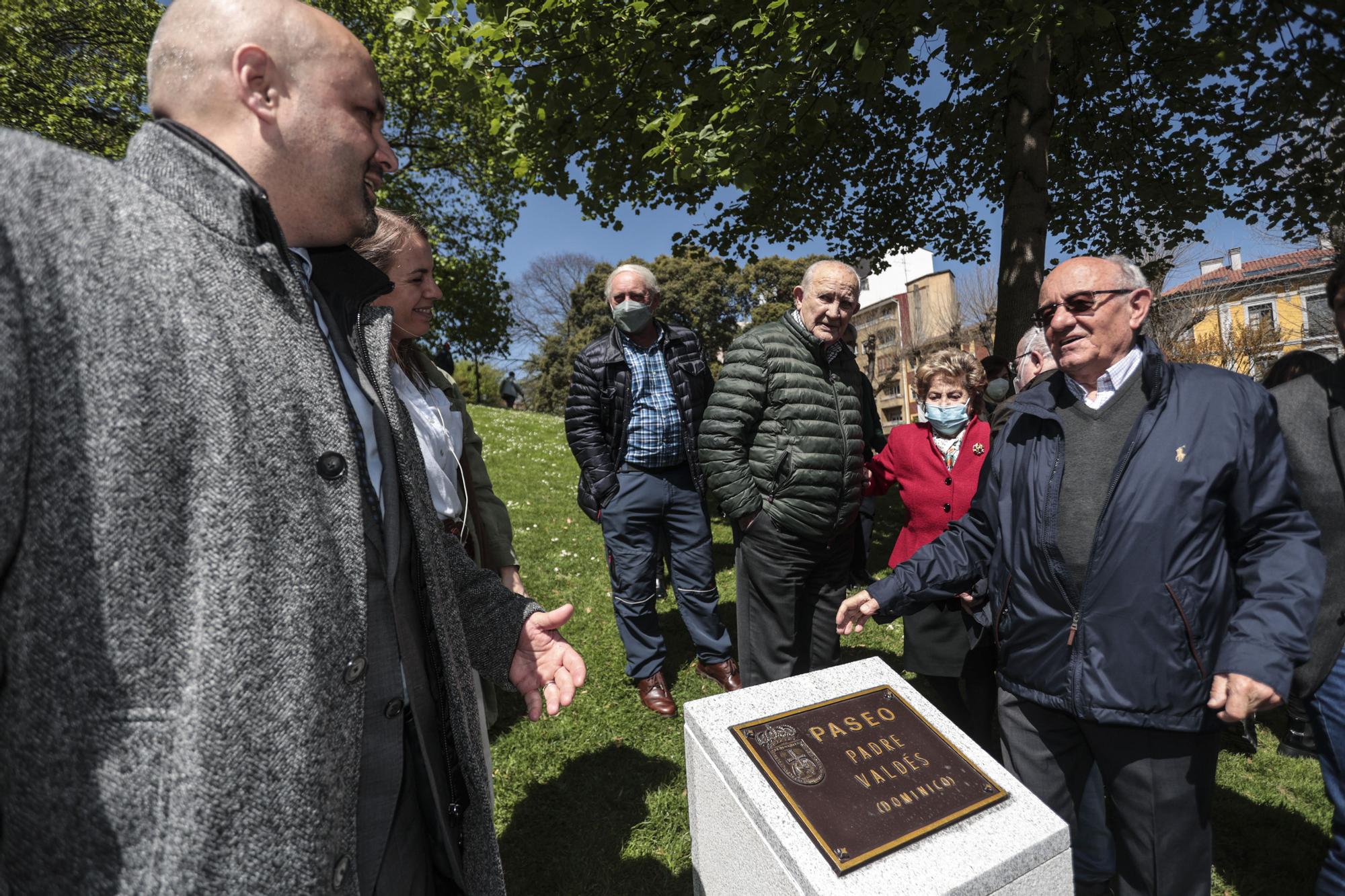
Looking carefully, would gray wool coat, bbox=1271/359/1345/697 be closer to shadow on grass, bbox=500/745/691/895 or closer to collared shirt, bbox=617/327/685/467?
shadow on grass, bbox=500/745/691/895

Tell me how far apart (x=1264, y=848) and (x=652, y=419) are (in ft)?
13.5

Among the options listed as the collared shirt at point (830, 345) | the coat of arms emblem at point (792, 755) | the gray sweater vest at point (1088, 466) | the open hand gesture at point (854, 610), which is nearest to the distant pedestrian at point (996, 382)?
the collared shirt at point (830, 345)

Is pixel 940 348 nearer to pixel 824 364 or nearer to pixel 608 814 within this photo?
pixel 824 364

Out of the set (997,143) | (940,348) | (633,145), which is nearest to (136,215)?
(940,348)

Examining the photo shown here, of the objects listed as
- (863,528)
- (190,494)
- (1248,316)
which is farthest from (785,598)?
(1248,316)

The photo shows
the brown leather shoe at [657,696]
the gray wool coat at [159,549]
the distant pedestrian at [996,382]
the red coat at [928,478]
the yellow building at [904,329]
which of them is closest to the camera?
the gray wool coat at [159,549]

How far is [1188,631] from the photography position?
2.09 metres

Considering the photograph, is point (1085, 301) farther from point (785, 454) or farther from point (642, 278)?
point (642, 278)

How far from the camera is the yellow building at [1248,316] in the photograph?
22.8 metres

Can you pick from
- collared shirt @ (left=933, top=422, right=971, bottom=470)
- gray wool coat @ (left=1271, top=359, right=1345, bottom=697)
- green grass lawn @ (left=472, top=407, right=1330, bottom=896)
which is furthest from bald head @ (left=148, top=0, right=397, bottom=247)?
collared shirt @ (left=933, top=422, right=971, bottom=470)

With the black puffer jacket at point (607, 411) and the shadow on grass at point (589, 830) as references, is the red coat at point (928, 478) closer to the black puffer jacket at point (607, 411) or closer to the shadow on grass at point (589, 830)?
the black puffer jacket at point (607, 411)

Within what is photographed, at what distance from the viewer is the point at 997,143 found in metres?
9.53

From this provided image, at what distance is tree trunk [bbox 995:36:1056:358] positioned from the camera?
7.48 metres

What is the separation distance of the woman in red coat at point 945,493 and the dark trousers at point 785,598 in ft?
1.48
